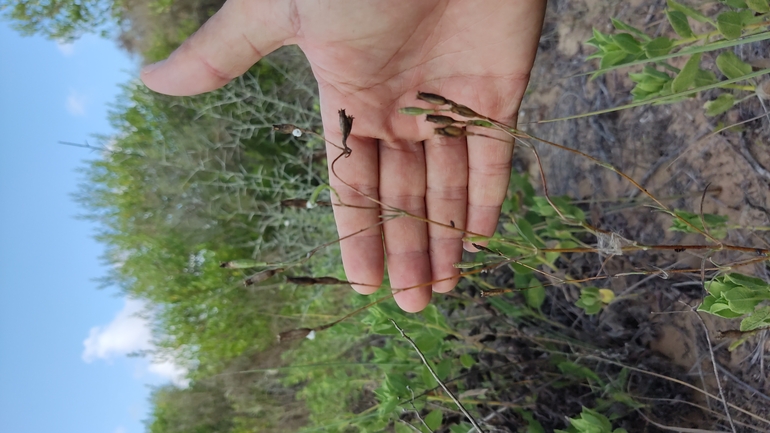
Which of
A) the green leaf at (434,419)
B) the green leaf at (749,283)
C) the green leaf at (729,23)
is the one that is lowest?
the green leaf at (434,419)

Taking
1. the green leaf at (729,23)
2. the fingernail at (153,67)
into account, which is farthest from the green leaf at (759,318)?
the fingernail at (153,67)

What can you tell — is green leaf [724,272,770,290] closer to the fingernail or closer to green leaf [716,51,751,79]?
green leaf [716,51,751,79]

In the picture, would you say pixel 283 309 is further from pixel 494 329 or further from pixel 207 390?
pixel 494 329

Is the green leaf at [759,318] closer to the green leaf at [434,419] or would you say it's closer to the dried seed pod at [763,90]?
the dried seed pod at [763,90]

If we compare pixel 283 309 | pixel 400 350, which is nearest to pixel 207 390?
pixel 283 309

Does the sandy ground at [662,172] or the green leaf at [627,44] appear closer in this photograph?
the green leaf at [627,44]

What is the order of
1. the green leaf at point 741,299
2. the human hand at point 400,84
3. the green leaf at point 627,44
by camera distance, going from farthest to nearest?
1. the human hand at point 400,84
2. the green leaf at point 627,44
3. the green leaf at point 741,299

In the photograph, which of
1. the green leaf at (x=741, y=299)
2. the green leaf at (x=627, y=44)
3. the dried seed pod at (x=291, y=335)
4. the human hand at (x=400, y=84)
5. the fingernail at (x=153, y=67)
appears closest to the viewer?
the green leaf at (x=741, y=299)

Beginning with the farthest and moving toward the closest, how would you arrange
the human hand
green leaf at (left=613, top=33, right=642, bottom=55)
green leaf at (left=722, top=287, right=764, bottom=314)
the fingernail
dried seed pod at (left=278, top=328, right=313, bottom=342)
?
1. the fingernail
2. the human hand
3. green leaf at (left=613, top=33, right=642, bottom=55)
4. dried seed pod at (left=278, top=328, right=313, bottom=342)
5. green leaf at (left=722, top=287, right=764, bottom=314)

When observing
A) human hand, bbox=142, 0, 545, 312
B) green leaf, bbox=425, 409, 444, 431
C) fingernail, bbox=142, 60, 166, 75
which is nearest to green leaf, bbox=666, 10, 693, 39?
human hand, bbox=142, 0, 545, 312
